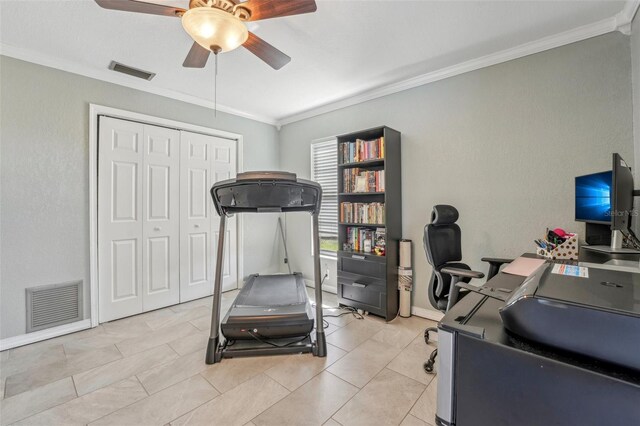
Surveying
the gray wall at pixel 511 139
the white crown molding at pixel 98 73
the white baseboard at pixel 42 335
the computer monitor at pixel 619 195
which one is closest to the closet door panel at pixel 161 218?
the white crown molding at pixel 98 73

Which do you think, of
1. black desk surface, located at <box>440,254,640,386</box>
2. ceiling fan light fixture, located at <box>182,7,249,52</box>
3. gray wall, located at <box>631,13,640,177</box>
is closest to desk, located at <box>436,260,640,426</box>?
black desk surface, located at <box>440,254,640,386</box>

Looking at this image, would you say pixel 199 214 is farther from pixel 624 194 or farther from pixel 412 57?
pixel 624 194

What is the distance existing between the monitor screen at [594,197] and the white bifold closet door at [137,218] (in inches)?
155

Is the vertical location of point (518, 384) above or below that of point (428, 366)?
above

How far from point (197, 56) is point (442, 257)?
94.2 inches

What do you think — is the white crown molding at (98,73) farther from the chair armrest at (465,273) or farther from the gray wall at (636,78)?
the gray wall at (636,78)

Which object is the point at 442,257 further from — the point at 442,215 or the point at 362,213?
the point at 362,213

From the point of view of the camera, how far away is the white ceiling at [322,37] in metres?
1.87

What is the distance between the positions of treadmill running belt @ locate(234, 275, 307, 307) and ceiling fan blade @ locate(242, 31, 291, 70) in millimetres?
2016

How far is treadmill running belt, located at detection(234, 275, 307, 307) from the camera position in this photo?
2443 millimetres

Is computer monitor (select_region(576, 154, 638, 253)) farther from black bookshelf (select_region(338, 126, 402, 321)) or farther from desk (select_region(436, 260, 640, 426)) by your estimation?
black bookshelf (select_region(338, 126, 402, 321))

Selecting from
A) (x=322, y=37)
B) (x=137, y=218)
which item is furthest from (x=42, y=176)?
(x=322, y=37)

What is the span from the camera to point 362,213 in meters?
3.11

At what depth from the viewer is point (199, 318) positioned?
289cm
